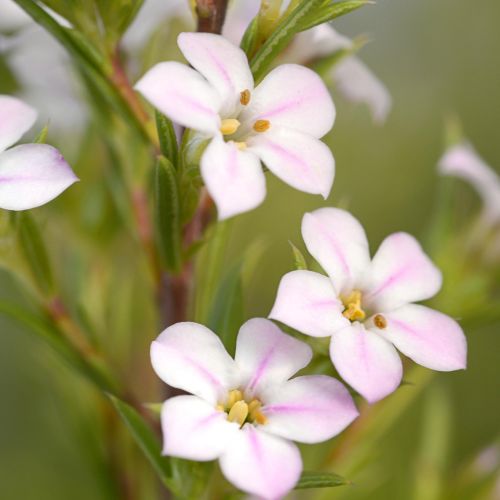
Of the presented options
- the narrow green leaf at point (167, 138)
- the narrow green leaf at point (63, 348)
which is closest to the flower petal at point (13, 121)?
the narrow green leaf at point (167, 138)

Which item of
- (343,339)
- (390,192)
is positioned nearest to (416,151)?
(390,192)

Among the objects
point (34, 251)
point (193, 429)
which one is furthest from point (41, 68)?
point (193, 429)

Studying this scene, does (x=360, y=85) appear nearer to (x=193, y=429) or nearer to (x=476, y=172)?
(x=476, y=172)

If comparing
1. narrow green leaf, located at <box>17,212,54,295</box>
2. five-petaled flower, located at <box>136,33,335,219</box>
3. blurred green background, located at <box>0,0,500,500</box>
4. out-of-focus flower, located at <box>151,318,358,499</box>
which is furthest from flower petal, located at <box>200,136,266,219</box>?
blurred green background, located at <box>0,0,500,500</box>

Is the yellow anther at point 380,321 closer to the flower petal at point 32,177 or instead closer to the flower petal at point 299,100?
the flower petal at point 299,100

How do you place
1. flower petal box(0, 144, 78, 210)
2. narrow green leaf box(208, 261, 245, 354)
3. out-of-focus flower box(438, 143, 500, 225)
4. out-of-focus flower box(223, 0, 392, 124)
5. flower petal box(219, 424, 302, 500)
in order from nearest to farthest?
flower petal box(219, 424, 302, 500)
flower petal box(0, 144, 78, 210)
narrow green leaf box(208, 261, 245, 354)
out-of-focus flower box(223, 0, 392, 124)
out-of-focus flower box(438, 143, 500, 225)

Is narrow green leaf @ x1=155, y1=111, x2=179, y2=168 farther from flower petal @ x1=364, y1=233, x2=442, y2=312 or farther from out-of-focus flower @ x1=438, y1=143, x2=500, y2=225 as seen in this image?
out-of-focus flower @ x1=438, y1=143, x2=500, y2=225
